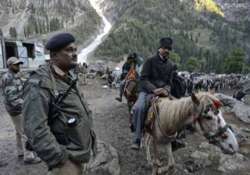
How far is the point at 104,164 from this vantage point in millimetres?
5086

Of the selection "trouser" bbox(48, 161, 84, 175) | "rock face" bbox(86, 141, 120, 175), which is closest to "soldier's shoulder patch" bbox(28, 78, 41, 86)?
"trouser" bbox(48, 161, 84, 175)

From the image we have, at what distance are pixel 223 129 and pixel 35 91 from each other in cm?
240

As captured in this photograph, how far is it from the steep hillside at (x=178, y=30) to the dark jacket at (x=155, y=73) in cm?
6671

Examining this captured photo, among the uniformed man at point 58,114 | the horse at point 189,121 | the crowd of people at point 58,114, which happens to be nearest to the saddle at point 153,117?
the horse at point 189,121

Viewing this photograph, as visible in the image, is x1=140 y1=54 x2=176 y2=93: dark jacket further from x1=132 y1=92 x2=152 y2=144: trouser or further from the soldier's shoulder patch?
the soldier's shoulder patch

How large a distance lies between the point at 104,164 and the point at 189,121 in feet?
6.13

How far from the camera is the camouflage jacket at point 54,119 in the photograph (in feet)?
7.01

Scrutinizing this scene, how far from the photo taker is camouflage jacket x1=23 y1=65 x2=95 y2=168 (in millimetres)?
2137

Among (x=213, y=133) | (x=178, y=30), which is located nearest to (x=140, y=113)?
(x=213, y=133)

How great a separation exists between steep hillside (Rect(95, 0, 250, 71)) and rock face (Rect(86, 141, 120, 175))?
66.5 metres

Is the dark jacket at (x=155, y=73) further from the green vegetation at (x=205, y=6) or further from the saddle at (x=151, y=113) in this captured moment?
the green vegetation at (x=205, y=6)

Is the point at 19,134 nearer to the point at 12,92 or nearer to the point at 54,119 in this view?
the point at 12,92

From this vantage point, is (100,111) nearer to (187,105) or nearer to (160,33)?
(187,105)

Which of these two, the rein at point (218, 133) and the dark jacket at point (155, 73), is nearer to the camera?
the rein at point (218, 133)
